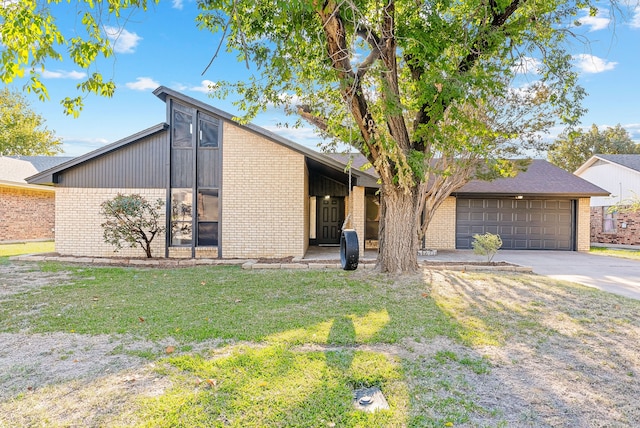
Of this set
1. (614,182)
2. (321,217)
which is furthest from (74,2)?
(614,182)

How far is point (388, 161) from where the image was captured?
7363 mm

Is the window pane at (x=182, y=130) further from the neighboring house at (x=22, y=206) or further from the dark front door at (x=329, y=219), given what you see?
the neighboring house at (x=22, y=206)

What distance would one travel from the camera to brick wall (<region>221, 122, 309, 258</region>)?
418 inches

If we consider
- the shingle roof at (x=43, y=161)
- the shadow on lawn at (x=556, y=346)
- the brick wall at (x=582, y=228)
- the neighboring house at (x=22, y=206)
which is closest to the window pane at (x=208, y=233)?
the shadow on lawn at (x=556, y=346)

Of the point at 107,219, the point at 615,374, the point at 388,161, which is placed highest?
the point at 388,161

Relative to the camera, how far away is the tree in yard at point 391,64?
18.5 ft

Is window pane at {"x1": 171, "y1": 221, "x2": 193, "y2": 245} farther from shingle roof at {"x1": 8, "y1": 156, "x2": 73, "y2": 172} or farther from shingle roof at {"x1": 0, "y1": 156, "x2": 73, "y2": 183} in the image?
shingle roof at {"x1": 8, "y1": 156, "x2": 73, "y2": 172}

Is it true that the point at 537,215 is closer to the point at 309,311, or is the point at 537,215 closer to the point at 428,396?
the point at 309,311

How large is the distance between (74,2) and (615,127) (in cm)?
3936

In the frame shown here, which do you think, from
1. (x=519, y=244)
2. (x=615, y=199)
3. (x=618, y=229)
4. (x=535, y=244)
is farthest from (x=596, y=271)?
(x=615, y=199)

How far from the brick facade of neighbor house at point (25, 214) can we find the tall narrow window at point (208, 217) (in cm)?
1113

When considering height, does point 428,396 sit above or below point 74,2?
below

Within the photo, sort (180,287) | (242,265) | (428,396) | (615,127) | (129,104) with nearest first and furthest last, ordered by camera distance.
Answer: (428,396) → (180,287) → (242,265) → (129,104) → (615,127)

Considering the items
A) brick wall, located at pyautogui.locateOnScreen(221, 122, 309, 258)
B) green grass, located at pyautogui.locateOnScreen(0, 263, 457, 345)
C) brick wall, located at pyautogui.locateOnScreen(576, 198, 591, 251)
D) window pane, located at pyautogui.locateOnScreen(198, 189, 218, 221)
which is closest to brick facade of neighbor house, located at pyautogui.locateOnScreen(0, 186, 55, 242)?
window pane, located at pyautogui.locateOnScreen(198, 189, 218, 221)
